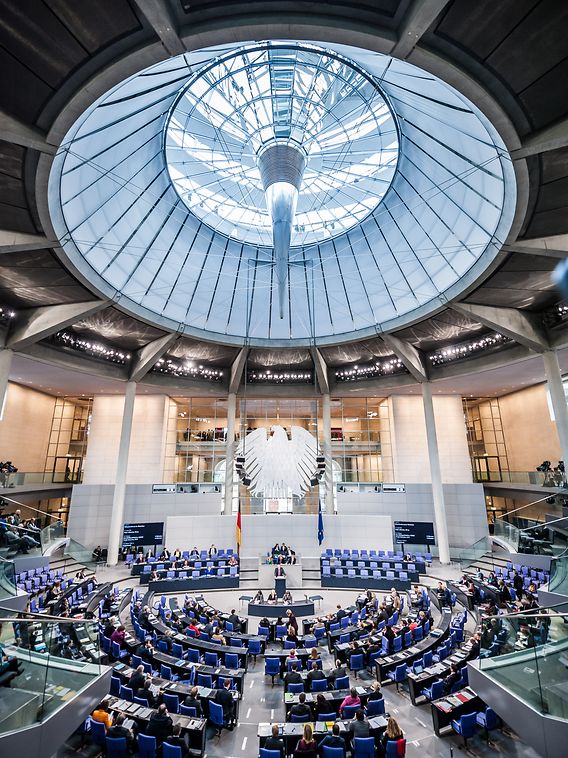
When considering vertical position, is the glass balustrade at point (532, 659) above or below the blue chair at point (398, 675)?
above

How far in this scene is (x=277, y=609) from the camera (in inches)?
671

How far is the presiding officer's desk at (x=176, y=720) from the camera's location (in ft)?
26.9

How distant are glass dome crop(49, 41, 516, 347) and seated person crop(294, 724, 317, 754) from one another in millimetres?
13538

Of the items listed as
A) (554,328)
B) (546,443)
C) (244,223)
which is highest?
(244,223)

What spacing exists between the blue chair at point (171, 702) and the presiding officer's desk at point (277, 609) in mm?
8283

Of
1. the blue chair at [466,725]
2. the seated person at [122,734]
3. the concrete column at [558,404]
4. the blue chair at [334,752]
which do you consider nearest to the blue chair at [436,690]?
the blue chair at [466,725]

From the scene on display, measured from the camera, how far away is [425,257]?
70.1 feet

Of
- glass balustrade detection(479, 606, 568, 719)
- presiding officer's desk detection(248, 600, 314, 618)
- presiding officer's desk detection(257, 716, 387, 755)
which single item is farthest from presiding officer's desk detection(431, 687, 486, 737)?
presiding officer's desk detection(248, 600, 314, 618)

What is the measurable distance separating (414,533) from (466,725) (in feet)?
66.9

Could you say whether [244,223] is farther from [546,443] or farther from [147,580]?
[546,443]

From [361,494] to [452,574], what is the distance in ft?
27.0

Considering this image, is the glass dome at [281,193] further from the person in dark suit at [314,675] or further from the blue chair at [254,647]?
the person in dark suit at [314,675]

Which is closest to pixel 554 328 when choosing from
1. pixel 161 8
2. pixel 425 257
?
pixel 425 257

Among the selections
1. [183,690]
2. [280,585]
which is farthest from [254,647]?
[280,585]
